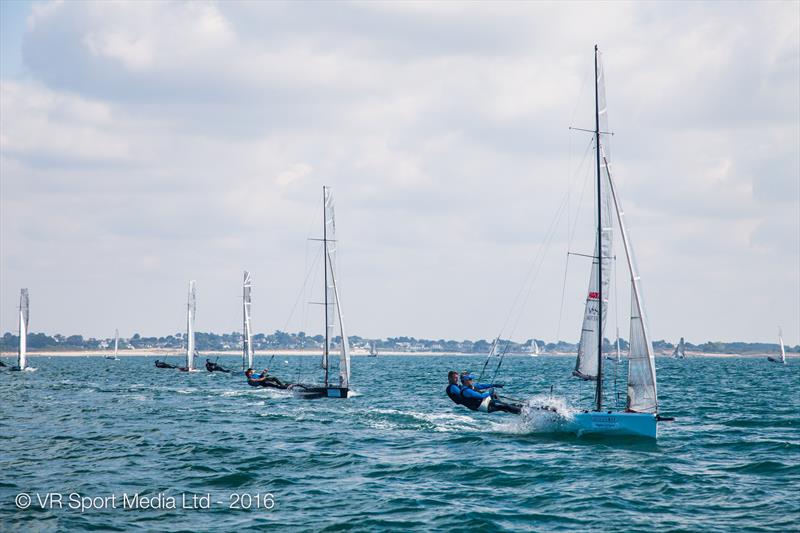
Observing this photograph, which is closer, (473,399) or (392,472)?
(392,472)

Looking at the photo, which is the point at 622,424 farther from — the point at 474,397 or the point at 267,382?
the point at 267,382

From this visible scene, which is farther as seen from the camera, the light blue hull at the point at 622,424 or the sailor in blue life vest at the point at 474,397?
the sailor in blue life vest at the point at 474,397

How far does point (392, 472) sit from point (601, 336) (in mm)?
10928

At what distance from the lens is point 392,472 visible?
2516cm

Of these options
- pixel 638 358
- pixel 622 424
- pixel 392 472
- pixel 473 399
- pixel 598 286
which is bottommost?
pixel 392 472

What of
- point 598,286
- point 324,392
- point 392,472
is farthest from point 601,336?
point 324,392

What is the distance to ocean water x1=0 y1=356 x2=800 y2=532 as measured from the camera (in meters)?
19.3

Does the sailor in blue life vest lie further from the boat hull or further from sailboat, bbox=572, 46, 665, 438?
the boat hull

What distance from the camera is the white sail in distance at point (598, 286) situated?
1262 inches

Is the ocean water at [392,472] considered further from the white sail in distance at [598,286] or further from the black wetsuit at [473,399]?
the white sail in distance at [598,286]

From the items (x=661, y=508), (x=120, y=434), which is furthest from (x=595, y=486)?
(x=120, y=434)

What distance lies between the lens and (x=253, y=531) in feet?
59.6

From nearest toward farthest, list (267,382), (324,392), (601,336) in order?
(601,336) < (324,392) < (267,382)

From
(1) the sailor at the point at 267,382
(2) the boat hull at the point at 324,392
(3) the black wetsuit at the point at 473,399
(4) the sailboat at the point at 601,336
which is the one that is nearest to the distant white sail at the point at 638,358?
(4) the sailboat at the point at 601,336
